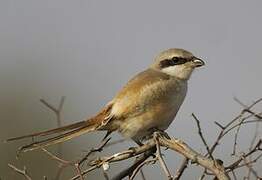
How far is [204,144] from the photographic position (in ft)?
7.37

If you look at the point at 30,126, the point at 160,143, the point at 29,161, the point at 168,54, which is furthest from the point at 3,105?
the point at 160,143

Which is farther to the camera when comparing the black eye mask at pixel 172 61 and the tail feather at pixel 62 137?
the black eye mask at pixel 172 61

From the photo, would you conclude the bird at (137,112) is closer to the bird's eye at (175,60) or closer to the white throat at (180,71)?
the white throat at (180,71)

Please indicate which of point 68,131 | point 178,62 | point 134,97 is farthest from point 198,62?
point 68,131

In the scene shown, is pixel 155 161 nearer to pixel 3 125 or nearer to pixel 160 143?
pixel 160 143

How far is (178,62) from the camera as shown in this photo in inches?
144

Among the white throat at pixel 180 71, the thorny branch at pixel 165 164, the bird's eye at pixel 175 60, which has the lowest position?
the thorny branch at pixel 165 164

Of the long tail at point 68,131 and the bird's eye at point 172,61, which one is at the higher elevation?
the bird's eye at point 172,61

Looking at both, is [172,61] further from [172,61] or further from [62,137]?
[62,137]

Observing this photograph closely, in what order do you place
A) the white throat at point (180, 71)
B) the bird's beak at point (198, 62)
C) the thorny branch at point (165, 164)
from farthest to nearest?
the bird's beak at point (198, 62) → the white throat at point (180, 71) → the thorny branch at point (165, 164)

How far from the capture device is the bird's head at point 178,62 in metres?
3.62

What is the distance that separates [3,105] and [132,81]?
5.69 m

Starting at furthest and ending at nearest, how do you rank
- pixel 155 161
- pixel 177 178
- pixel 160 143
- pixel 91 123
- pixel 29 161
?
pixel 29 161, pixel 91 123, pixel 160 143, pixel 155 161, pixel 177 178

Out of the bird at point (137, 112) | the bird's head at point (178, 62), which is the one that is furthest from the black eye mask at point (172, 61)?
the bird at point (137, 112)
